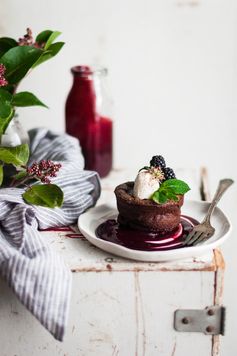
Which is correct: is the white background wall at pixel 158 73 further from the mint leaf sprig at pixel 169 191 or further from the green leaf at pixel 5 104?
the mint leaf sprig at pixel 169 191

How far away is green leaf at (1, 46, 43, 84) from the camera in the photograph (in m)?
1.14

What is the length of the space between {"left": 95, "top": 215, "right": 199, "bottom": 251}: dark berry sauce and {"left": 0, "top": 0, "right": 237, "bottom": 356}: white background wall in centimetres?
66

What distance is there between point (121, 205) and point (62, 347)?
0.27 meters

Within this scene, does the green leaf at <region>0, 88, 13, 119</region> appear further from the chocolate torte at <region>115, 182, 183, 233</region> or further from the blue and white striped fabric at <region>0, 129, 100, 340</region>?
the chocolate torte at <region>115, 182, 183, 233</region>

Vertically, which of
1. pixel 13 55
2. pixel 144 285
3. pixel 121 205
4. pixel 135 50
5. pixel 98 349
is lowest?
pixel 98 349

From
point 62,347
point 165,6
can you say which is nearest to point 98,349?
point 62,347

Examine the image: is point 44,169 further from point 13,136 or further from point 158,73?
point 158,73

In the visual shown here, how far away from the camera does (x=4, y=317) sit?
1061mm

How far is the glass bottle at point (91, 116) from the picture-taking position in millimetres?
1415

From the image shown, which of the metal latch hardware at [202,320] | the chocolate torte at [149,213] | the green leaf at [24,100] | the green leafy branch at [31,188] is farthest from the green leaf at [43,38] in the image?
the metal latch hardware at [202,320]

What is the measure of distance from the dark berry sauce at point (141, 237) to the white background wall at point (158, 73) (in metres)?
0.66

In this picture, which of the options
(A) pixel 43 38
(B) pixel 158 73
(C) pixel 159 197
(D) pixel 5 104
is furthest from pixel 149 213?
(B) pixel 158 73

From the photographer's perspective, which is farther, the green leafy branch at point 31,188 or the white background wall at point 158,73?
the white background wall at point 158,73

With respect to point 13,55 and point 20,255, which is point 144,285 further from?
point 13,55
